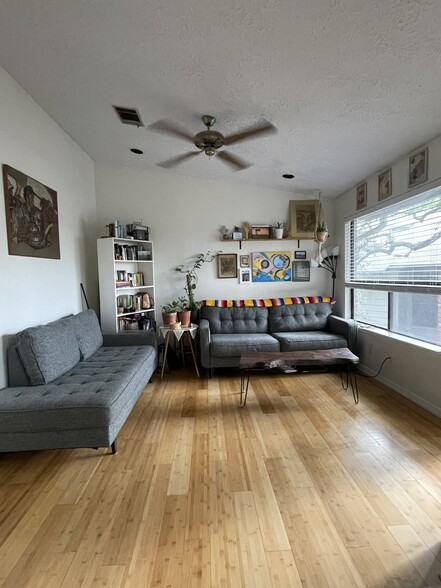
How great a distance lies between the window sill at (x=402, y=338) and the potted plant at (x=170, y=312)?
2.39 meters

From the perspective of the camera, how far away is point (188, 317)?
405 cm

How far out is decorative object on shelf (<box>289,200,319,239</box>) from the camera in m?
4.58

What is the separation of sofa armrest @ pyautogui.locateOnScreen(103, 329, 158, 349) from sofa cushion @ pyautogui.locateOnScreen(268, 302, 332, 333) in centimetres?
167

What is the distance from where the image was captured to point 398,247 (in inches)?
129

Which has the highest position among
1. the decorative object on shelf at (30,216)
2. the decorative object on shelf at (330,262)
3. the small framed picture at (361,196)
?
the small framed picture at (361,196)

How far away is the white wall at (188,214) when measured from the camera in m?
4.46

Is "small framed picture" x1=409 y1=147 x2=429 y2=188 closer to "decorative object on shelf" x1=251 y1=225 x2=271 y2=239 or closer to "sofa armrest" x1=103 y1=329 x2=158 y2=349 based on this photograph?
"decorative object on shelf" x1=251 y1=225 x2=271 y2=239

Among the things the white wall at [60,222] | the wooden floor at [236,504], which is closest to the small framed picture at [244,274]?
the white wall at [60,222]

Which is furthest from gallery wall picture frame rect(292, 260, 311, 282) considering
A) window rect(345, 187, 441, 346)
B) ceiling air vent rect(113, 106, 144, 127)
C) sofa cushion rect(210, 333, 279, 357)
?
ceiling air vent rect(113, 106, 144, 127)

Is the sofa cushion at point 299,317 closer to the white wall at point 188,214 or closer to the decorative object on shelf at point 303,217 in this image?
the white wall at point 188,214

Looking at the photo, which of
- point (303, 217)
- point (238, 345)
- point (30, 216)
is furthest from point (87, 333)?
point (303, 217)

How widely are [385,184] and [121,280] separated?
11.1ft

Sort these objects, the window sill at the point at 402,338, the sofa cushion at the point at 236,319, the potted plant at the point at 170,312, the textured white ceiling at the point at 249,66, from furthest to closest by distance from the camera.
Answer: the sofa cushion at the point at 236,319, the potted plant at the point at 170,312, the window sill at the point at 402,338, the textured white ceiling at the point at 249,66

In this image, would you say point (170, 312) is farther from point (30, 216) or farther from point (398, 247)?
point (398, 247)
